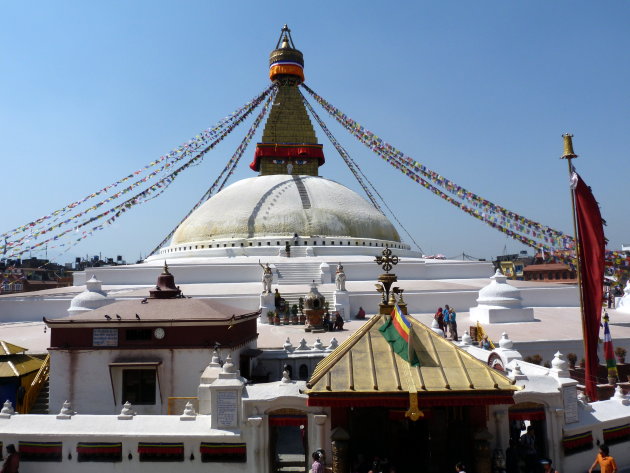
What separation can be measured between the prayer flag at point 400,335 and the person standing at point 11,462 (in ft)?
12.9

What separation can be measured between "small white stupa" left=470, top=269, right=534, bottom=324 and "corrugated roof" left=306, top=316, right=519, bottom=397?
10106mm

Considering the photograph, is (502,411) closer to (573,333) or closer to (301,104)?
(573,333)

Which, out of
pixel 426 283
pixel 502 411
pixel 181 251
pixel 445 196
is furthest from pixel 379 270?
pixel 502 411

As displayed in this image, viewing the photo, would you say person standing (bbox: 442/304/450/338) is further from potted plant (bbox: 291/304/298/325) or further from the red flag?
the red flag

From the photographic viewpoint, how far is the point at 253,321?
9000mm

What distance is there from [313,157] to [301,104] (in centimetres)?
313

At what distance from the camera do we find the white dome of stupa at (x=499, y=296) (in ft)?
47.1

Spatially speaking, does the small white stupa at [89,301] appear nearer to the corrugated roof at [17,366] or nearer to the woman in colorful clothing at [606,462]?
the corrugated roof at [17,366]

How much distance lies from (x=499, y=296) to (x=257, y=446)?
11126mm

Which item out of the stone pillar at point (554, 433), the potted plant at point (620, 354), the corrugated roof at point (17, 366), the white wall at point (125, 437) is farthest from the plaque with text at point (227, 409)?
the potted plant at point (620, 354)

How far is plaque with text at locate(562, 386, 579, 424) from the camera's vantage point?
209 inches

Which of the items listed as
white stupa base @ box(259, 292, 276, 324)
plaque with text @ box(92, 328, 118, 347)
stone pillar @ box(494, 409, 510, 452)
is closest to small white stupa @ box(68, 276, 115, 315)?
white stupa base @ box(259, 292, 276, 324)

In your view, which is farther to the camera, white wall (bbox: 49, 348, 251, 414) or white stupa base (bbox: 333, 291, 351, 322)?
white stupa base (bbox: 333, 291, 351, 322)

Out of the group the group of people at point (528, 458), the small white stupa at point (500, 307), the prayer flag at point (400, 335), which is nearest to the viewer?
the prayer flag at point (400, 335)
